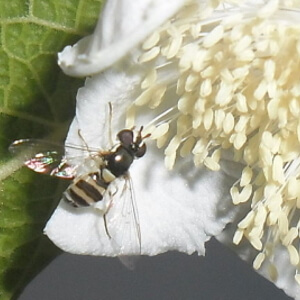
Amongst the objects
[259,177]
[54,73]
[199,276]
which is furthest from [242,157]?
[199,276]

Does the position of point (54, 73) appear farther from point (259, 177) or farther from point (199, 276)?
point (199, 276)

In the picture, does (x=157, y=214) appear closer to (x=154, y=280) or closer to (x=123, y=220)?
(x=123, y=220)

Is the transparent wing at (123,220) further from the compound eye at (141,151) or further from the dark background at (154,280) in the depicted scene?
the dark background at (154,280)

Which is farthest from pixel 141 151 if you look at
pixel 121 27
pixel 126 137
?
pixel 121 27

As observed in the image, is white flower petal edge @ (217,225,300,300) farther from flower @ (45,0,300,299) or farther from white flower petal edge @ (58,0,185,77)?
white flower petal edge @ (58,0,185,77)

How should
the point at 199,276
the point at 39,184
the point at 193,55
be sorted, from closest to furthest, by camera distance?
the point at 193,55, the point at 39,184, the point at 199,276
